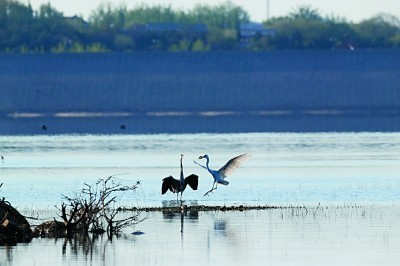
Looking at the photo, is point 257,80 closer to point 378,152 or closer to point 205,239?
point 378,152

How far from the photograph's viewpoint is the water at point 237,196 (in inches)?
615

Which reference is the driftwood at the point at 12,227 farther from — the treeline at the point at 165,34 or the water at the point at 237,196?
the treeline at the point at 165,34

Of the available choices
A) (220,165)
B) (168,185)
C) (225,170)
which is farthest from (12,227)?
(220,165)

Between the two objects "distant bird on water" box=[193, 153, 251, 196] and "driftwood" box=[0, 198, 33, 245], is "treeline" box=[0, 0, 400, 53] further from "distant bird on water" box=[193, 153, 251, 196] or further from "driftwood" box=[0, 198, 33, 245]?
"driftwood" box=[0, 198, 33, 245]

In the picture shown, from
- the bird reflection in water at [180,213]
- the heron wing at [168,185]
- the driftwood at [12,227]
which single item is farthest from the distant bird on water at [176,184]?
the driftwood at [12,227]

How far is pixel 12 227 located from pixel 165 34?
6764cm

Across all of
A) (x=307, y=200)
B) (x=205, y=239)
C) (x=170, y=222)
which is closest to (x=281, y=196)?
(x=307, y=200)

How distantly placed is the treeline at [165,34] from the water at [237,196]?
147ft

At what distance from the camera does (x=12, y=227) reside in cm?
1723

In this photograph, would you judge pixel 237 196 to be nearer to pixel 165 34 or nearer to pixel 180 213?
pixel 180 213

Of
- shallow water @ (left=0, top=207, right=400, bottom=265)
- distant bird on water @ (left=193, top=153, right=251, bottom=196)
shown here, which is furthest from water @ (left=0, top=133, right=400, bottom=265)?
distant bird on water @ (left=193, top=153, right=251, bottom=196)

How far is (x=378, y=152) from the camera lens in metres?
31.3

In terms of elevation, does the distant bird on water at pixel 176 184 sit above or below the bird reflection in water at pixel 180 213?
above

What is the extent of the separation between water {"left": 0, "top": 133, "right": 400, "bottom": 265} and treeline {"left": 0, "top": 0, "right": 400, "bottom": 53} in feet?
147
